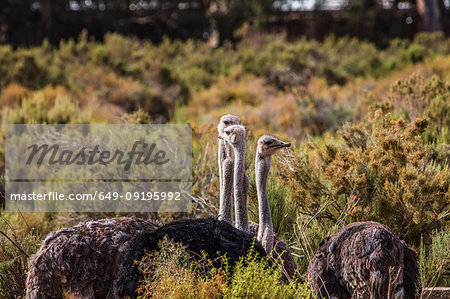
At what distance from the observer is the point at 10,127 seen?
958 cm

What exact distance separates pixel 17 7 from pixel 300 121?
48.9 feet

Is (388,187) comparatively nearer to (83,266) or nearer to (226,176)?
(226,176)

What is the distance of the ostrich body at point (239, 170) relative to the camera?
4.12 metres

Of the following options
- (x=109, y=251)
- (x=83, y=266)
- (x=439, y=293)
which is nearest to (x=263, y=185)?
(x=109, y=251)

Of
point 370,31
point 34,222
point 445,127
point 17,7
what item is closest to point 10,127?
point 34,222

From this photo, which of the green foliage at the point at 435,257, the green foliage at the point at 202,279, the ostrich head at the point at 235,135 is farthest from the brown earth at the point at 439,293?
the ostrich head at the point at 235,135

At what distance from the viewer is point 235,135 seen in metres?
4.11

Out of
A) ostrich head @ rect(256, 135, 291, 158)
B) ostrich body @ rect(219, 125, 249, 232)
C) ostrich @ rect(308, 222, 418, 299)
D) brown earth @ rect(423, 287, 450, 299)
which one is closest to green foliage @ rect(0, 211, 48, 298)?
ostrich body @ rect(219, 125, 249, 232)

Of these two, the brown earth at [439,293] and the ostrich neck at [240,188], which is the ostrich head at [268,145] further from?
the brown earth at [439,293]

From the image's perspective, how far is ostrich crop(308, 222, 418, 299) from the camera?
142 inches

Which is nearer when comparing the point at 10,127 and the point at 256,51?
the point at 10,127

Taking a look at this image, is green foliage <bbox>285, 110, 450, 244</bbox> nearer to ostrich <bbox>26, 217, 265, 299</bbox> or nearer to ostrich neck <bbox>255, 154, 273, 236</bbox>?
ostrich neck <bbox>255, 154, 273, 236</bbox>

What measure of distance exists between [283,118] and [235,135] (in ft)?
24.5

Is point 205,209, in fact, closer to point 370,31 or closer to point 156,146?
point 156,146
